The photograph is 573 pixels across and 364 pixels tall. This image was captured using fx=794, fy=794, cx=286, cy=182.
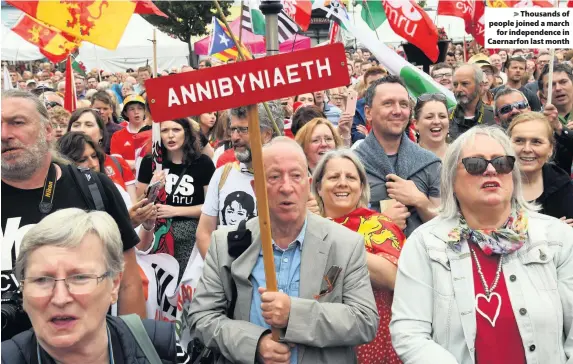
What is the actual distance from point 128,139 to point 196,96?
5749mm

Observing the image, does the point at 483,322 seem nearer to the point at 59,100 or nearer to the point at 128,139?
the point at 128,139

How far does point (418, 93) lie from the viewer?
637 centimetres

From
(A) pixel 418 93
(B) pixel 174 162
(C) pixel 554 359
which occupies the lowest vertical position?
(C) pixel 554 359

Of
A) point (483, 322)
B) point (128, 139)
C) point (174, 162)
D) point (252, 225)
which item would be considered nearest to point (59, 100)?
point (128, 139)

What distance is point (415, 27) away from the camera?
8805 mm

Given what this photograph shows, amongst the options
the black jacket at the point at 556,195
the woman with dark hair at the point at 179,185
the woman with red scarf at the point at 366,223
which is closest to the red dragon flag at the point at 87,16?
the woman with dark hair at the point at 179,185

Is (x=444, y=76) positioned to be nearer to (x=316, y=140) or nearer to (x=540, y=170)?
(x=316, y=140)

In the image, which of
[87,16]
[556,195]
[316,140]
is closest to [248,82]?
[316,140]

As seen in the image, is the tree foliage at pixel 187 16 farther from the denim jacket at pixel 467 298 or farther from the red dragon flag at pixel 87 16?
the denim jacket at pixel 467 298

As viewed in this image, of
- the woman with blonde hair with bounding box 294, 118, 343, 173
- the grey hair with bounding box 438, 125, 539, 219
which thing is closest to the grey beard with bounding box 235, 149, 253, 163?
the woman with blonde hair with bounding box 294, 118, 343, 173

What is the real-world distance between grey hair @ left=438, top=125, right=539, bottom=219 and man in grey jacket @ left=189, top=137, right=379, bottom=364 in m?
0.41

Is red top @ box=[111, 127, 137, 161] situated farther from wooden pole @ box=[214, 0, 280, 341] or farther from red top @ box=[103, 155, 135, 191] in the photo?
wooden pole @ box=[214, 0, 280, 341]

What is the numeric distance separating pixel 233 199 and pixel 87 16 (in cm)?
324

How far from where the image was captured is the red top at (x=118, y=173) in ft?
19.1
